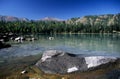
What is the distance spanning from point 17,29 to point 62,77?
156 metres

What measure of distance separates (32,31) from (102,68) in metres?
169

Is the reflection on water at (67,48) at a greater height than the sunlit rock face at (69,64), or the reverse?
the sunlit rock face at (69,64)

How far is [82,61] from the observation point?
22.7 m

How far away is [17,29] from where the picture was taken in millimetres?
169375

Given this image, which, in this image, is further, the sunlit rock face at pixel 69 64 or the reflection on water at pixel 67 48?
the reflection on water at pixel 67 48

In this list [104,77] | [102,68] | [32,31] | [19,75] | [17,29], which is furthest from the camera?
[32,31]

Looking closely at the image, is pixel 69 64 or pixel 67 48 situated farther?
pixel 67 48

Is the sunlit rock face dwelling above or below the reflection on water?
above

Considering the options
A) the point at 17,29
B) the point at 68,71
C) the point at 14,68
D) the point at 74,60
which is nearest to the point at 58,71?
the point at 68,71

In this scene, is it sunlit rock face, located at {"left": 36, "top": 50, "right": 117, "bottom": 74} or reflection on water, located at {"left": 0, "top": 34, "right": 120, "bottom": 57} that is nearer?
sunlit rock face, located at {"left": 36, "top": 50, "right": 117, "bottom": 74}

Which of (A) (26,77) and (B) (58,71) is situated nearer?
(A) (26,77)

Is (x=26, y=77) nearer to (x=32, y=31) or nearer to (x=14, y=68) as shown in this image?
(x=14, y=68)

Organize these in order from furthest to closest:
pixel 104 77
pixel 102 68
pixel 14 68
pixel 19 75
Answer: pixel 14 68, pixel 102 68, pixel 19 75, pixel 104 77

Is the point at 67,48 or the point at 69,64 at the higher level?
the point at 69,64
